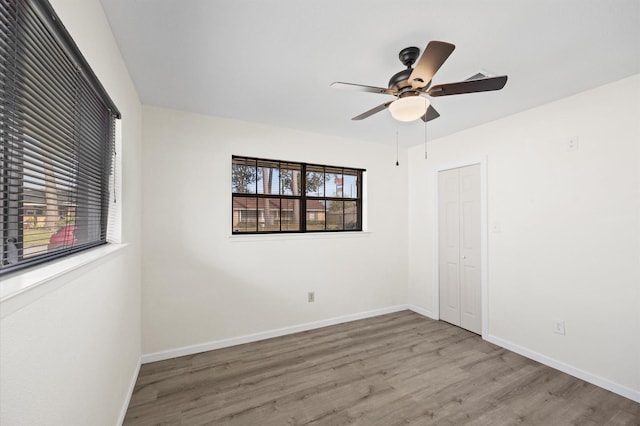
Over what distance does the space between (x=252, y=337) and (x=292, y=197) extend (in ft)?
5.62

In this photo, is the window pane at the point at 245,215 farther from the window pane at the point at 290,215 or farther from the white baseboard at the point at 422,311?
the white baseboard at the point at 422,311

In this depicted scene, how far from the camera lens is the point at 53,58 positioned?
3.58ft

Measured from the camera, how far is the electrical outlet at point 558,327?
106 inches

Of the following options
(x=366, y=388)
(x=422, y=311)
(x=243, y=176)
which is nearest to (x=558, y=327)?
(x=422, y=311)

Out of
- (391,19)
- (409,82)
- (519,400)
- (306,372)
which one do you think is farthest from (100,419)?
(519,400)

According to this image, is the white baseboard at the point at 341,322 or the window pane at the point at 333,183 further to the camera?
the window pane at the point at 333,183

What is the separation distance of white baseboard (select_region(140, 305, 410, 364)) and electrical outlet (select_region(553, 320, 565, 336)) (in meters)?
1.95

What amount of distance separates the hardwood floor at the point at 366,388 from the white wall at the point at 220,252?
13.8 inches

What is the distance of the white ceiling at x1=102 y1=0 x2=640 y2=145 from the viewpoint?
1.57 meters

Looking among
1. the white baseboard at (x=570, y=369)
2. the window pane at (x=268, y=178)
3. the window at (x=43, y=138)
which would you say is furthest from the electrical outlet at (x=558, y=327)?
the window at (x=43, y=138)

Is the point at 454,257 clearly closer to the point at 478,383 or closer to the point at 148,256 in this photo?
the point at 478,383

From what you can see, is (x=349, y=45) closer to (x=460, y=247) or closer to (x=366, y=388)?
(x=366, y=388)

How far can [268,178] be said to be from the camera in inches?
137

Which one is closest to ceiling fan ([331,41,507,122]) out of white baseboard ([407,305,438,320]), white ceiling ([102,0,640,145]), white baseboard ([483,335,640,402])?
white ceiling ([102,0,640,145])
